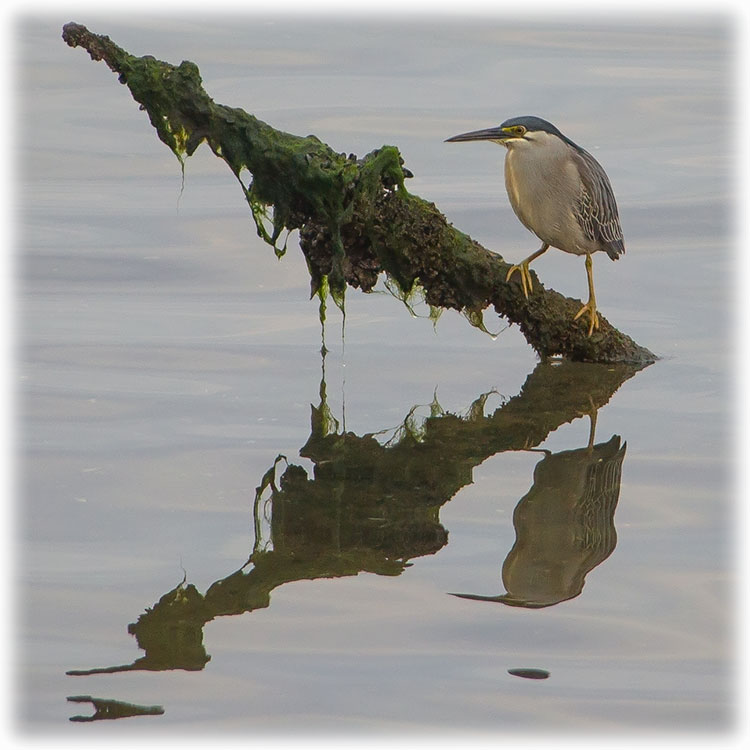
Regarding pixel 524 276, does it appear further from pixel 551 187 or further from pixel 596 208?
pixel 596 208

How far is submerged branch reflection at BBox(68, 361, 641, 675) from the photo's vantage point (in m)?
5.47

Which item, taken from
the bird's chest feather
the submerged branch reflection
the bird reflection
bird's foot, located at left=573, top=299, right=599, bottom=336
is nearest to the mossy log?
bird's foot, located at left=573, top=299, right=599, bottom=336

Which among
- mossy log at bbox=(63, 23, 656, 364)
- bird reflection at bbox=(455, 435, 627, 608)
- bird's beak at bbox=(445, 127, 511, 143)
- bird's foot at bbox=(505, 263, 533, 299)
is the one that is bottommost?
bird reflection at bbox=(455, 435, 627, 608)

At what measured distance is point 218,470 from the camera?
673 centimetres

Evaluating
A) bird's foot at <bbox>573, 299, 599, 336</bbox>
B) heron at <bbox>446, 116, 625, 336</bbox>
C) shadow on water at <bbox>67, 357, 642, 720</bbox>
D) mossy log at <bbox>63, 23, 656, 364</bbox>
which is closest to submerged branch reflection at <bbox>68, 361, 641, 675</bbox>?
shadow on water at <bbox>67, 357, 642, 720</bbox>

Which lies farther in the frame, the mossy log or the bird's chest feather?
the bird's chest feather

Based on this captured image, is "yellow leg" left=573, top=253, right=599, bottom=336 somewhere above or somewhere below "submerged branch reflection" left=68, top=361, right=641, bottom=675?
above

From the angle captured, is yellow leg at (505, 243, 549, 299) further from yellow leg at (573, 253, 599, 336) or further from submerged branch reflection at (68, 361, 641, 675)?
submerged branch reflection at (68, 361, 641, 675)

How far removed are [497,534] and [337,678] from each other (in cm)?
144

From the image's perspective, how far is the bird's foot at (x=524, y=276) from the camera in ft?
26.0

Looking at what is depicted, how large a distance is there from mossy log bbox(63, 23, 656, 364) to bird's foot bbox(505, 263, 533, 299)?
0.10ft

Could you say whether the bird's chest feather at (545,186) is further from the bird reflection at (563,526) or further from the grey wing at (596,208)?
the bird reflection at (563,526)

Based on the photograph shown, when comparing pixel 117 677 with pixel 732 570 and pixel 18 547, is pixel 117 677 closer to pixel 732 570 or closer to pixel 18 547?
pixel 18 547

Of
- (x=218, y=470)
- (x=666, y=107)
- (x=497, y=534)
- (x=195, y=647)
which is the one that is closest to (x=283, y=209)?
(x=218, y=470)
